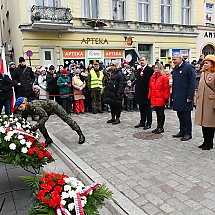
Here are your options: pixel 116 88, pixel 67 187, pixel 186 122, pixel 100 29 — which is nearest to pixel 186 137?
pixel 186 122

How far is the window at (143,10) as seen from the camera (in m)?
19.7

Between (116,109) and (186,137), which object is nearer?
(186,137)

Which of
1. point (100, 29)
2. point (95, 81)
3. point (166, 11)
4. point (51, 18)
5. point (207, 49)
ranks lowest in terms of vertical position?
point (95, 81)

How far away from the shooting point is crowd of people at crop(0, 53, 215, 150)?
17.0 feet

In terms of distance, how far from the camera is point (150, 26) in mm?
20062

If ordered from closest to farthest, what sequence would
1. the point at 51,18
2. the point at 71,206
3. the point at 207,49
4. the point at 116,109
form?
1. the point at 71,206
2. the point at 116,109
3. the point at 51,18
4. the point at 207,49

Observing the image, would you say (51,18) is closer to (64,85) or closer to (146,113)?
(64,85)

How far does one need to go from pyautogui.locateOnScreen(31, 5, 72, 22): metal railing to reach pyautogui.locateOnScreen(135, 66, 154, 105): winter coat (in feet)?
34.4

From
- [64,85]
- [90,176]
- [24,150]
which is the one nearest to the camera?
[24,150]

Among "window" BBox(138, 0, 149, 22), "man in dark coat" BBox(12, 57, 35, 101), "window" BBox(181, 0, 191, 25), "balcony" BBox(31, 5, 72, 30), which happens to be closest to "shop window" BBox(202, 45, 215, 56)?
"window" BBox(181, 0, 191, 25)

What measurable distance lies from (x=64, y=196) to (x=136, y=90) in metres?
5.22

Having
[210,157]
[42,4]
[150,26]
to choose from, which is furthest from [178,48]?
[210,157]

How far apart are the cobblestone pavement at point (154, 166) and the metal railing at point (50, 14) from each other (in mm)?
10213

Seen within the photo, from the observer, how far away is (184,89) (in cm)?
588
